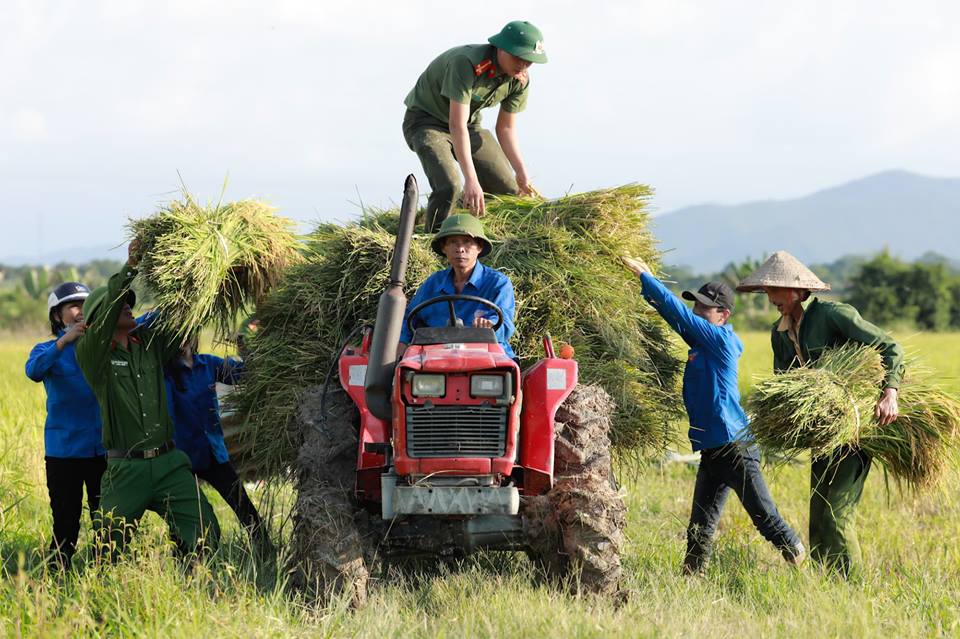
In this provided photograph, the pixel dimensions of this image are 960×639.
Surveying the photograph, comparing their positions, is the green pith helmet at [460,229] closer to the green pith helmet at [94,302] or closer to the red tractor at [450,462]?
the red tractor at [450,462]

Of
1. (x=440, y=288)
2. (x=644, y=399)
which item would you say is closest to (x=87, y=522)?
(x=440, y=288)

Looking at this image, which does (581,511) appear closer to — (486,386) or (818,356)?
(486,386)

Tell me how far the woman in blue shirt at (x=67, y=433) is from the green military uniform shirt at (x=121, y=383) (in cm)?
33

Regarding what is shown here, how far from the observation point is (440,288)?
5.77 meters

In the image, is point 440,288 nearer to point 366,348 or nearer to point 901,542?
point 366,348

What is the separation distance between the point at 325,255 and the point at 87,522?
7.84ft

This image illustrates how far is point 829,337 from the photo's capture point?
240 inches

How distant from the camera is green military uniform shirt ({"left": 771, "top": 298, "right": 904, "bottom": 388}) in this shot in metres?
5.85

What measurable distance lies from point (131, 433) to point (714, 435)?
3393mm

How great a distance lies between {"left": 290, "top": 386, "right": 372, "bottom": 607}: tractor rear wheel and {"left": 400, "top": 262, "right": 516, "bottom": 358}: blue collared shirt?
61 cm

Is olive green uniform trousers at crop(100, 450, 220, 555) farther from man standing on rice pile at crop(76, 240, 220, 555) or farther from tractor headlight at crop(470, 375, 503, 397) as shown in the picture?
tractor headlight at crop(470, 375, 503, 397)

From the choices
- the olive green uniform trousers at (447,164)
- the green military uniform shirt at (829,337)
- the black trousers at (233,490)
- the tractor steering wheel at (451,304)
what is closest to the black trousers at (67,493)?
the black trousers at (233,490)

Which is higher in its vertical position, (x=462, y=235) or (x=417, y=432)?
(x=462, y=235)

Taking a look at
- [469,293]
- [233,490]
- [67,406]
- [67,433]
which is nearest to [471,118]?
[469,293]
